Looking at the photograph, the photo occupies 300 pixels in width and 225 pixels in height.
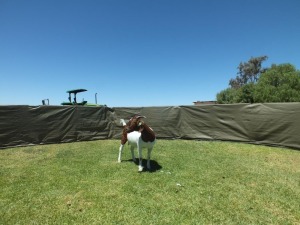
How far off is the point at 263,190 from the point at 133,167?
341cm

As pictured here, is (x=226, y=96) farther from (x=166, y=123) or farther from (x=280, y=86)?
(x=166, y=123)

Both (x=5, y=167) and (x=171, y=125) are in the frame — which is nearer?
(x=5, y=167)

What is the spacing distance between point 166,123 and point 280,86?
855 inches

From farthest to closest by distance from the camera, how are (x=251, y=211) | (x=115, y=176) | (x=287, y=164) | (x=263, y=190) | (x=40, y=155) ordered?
(x=40, y=155) → (x=287, y=164) → (x=115, y=176) → (x=263, y=190) → (x=251, y=211)

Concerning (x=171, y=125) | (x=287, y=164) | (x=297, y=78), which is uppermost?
(x=297, y=78)

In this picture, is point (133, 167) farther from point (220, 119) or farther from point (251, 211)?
point (220, 119)

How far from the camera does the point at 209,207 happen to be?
14.5 ft

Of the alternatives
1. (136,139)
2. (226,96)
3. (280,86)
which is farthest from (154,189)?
(226,96)

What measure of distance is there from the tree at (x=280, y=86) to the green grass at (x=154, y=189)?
70.4ft

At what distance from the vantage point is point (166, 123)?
12.8 meters

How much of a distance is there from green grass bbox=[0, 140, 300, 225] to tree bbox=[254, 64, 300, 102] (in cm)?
2147

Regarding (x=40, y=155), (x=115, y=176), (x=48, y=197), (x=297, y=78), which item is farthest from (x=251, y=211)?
(x=297, y=78)

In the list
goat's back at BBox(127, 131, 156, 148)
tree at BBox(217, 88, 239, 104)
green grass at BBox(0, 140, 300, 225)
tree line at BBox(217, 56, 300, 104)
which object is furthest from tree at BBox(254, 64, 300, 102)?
goat's back at BBox(127, 131, 156, 148)

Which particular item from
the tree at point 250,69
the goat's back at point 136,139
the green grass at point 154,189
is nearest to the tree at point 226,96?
the tree at point 250,69
